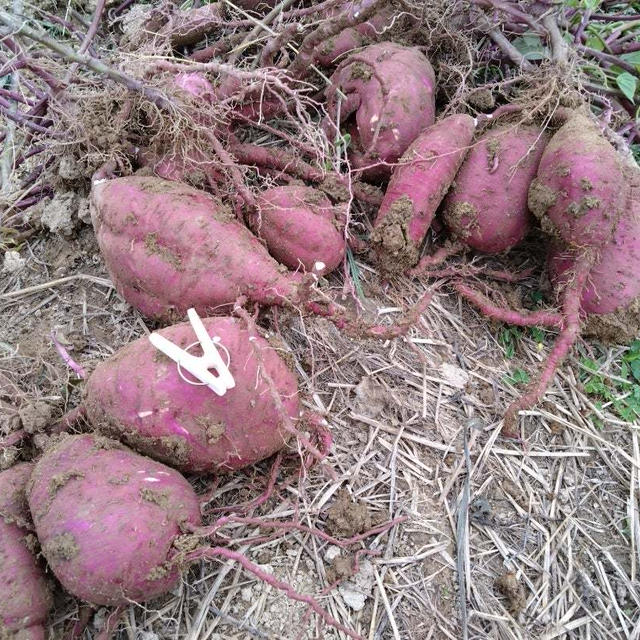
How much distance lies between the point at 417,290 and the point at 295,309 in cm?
46

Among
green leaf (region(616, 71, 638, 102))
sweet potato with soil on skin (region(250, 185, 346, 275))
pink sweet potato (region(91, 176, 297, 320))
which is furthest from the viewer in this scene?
green leaf (region(616, 71, 638, 102))

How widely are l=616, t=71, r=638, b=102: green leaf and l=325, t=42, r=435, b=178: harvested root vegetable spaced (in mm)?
629

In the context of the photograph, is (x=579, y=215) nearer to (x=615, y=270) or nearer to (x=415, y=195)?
(x=615, y=270)

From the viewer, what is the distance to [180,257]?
4.42 feet

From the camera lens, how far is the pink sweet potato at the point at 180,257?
4.40ft

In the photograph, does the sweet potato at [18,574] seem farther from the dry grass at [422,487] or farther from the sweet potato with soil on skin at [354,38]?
the sweet potato with soil on skin at [354,38]

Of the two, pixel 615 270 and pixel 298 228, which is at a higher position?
pixel 298 228

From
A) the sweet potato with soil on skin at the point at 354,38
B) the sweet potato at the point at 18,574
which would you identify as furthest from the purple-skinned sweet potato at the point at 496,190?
the sweet potato at the point at 18,574

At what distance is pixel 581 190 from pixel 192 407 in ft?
3.77

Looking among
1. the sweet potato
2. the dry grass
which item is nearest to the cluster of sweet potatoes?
the sweet potato

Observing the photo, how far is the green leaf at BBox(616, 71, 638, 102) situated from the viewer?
5.76 feet

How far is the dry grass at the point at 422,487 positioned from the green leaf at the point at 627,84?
91 cm

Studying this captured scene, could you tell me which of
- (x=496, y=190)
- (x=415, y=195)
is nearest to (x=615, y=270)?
(x=496, y=190)

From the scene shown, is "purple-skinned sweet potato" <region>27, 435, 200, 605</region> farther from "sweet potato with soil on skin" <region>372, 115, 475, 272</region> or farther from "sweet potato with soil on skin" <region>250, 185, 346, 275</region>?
"sweet potato with soil on skin" <region>372, 115, 475, 272</region>
